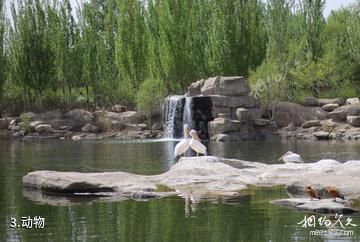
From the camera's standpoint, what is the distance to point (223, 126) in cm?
4009

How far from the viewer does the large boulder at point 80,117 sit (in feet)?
162

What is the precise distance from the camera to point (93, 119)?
4975cm

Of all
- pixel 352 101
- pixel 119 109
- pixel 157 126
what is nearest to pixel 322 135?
pixel 352 101

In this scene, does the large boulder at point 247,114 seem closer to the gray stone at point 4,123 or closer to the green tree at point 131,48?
the green tree at point 131,48

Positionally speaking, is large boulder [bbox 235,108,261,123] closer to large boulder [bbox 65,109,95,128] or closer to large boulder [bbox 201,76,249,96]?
large boulder [bbox 201,76,249,96]

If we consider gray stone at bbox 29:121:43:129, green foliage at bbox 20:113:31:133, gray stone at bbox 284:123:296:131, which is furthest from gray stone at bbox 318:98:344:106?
green foliage at bbox 20:113:31:133

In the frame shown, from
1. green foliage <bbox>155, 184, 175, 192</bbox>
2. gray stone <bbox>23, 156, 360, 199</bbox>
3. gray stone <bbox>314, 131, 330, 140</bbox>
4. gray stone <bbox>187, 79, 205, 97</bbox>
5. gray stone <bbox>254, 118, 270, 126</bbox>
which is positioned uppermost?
gray stone <bbox>187, 79, 205, 97</bbox>

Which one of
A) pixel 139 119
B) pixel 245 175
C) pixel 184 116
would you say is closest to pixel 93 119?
pixel 139 119

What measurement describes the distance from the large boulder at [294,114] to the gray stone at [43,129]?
16.3 m

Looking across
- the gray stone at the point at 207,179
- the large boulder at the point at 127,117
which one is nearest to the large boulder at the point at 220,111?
the large boulder at the point at 127,117

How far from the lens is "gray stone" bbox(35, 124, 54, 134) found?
155 ft

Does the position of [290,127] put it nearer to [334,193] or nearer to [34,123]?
[34,123]

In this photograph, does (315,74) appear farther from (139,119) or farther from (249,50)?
(139,119)

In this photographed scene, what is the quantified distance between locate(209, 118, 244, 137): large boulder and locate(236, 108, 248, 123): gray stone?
32 centimetres
